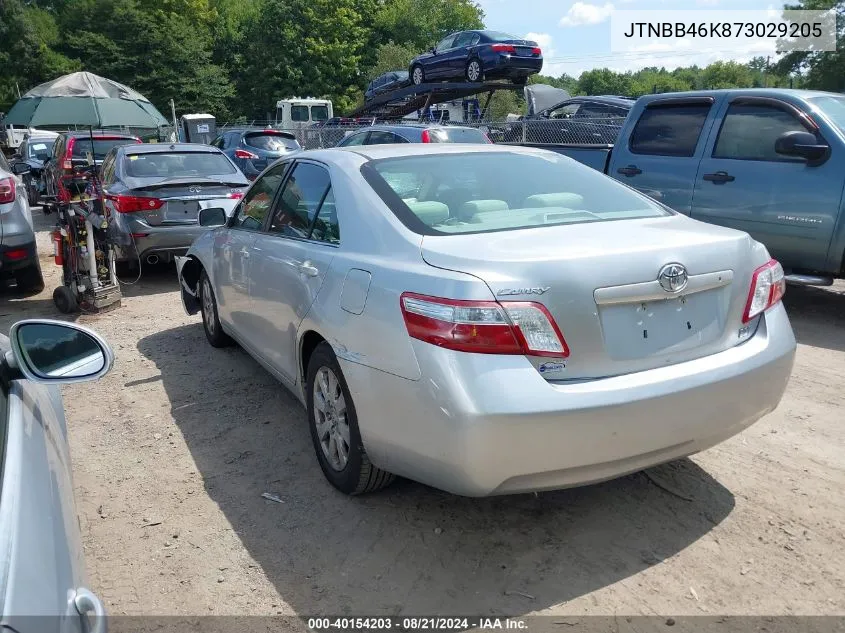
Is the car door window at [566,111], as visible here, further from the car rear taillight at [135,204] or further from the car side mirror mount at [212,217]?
the car side mirror mount at [212,217]

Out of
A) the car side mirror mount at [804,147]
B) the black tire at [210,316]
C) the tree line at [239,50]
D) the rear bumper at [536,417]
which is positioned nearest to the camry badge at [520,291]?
the rear bumper at [536,417]

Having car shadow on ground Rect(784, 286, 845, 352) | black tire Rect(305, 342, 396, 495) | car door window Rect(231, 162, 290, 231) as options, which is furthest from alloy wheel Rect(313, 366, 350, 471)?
car shadow on ground Rect(784, 286, 845, 352)

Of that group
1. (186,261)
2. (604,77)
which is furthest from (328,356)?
(604,77)

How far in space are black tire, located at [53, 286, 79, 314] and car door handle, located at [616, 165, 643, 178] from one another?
5773 mm

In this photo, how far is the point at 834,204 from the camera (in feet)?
19.9

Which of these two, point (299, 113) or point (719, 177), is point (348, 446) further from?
point (299, 113)

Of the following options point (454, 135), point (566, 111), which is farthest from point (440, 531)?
point (566, 111)

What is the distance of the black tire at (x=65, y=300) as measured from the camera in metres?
7.18

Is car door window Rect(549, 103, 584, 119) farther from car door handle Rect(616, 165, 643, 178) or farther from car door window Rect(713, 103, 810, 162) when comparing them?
car door window Rect(713, 103, 810, 162)

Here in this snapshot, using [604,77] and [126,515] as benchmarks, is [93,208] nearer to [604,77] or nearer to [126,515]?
[126,515]

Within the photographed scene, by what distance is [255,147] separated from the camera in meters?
17.3

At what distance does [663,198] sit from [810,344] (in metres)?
2.17

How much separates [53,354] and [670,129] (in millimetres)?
6780

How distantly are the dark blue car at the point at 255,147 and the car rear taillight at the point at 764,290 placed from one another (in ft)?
47.8
